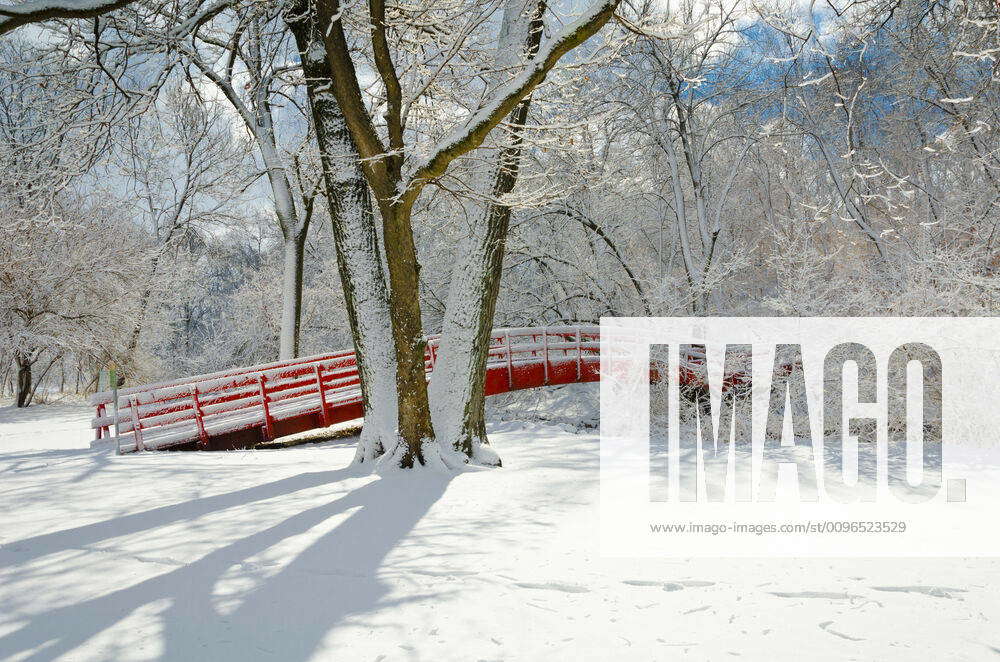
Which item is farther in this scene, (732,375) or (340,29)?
(732,375)

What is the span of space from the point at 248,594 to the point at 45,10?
418 cm

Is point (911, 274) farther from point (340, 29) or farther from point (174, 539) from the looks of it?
point (174, 539)

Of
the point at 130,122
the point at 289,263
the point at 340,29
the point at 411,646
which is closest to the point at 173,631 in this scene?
the point at 411,646

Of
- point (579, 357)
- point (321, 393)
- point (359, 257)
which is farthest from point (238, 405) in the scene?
point (579, 357)

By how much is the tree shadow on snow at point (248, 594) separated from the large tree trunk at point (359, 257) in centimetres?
169

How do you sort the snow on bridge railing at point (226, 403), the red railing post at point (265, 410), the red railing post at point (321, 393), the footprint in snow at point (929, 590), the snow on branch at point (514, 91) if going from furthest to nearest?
1. the red railing post at point (321, 393)
2. the red railing post at point (265, 410)
3. the snow on bridge railing at point (226, 403)
4. the snow on branch at point (514, 91)
5. the footprint in snow at point (929, 590)

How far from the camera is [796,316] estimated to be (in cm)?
1002

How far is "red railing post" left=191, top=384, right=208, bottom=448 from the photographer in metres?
9.56

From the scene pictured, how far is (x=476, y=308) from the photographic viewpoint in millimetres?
7035

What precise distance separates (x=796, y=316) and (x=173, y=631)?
9358mm

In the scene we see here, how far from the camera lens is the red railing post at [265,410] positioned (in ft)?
33.0

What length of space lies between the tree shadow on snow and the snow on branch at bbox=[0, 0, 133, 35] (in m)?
3.47

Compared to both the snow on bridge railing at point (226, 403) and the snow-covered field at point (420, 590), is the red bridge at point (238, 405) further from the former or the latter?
the snow-covered field at point (420, 590)

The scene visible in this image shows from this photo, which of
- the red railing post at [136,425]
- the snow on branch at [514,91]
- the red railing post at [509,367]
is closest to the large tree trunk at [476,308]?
the snow on branch at [514,91]
